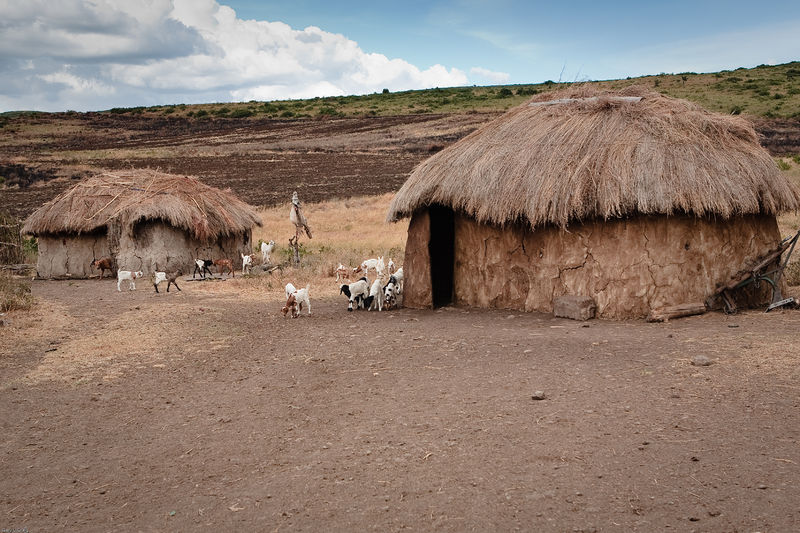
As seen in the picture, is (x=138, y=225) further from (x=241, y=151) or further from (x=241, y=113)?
(x=241, y=113)

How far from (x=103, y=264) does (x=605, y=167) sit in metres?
13.1

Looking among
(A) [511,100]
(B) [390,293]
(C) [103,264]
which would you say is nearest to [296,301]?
(B) [390,293]

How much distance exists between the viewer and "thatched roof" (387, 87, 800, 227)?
1023cm

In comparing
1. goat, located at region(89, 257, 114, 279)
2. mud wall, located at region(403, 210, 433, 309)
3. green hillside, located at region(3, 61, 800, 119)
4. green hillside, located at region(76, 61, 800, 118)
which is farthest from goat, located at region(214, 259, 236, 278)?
green hillside, located at region(3, 61, 800, 119)

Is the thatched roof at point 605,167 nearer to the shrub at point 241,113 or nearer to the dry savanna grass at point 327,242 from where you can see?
the dry savanna grass at point 327,242

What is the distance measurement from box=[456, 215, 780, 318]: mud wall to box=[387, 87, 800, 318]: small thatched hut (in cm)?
2

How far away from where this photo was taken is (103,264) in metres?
18.5

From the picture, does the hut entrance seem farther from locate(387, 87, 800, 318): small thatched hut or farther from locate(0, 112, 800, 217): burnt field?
locate(0, 112, 800, 217): burnt field

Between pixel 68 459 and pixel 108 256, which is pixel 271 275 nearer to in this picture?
pixel 108 256

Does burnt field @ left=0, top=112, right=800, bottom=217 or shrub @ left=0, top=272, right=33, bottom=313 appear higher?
burnt field @ left=0, top=112, right=800, bottom=217

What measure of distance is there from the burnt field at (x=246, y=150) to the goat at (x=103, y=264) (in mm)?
14540

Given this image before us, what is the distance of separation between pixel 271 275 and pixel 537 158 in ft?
26.7

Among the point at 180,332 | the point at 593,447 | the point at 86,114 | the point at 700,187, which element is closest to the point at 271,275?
the point at 180,332

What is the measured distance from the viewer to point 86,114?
89.8m
